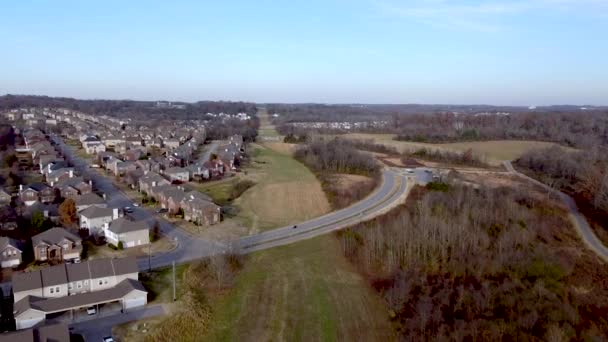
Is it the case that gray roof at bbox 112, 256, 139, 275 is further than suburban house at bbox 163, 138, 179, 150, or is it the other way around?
suburban house at bbox 163, 138, 179, 150

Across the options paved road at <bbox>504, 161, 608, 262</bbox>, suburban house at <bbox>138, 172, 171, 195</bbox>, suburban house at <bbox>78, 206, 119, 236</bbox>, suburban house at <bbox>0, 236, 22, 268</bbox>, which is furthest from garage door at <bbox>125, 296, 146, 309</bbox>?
paved road at <bbox>504, 161, 608, 262</bbox>

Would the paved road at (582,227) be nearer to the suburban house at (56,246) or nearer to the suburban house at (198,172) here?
the suburban house at (56,246)

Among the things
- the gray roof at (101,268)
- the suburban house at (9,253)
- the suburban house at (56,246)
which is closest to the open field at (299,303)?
the gray roof at (101,268)

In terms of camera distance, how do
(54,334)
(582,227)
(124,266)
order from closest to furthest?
(54,334)
(124,266)
(582,227)

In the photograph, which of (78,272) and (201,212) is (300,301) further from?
(201,212)

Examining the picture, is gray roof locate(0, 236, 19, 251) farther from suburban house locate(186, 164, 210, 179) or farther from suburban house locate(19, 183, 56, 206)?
suburban house locate(186, 164, 210, 179)

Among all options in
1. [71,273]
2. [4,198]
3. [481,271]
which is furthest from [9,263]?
[481,271]

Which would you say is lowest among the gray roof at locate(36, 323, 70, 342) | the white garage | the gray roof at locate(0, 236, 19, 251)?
the white garage

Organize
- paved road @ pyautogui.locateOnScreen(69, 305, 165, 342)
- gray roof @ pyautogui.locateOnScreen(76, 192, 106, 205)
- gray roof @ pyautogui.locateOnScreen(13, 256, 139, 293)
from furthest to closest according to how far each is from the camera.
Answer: gray roof @ pyautogui.locateOnScreen(76, 192, 106, 205) → gray roof @ pyautogui.locateOnScreen(13, 256, 139, 293) → paved road @ pyautogui.locateOnScreen(69, 305, 165, 342)

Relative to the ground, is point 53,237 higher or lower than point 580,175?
lower
